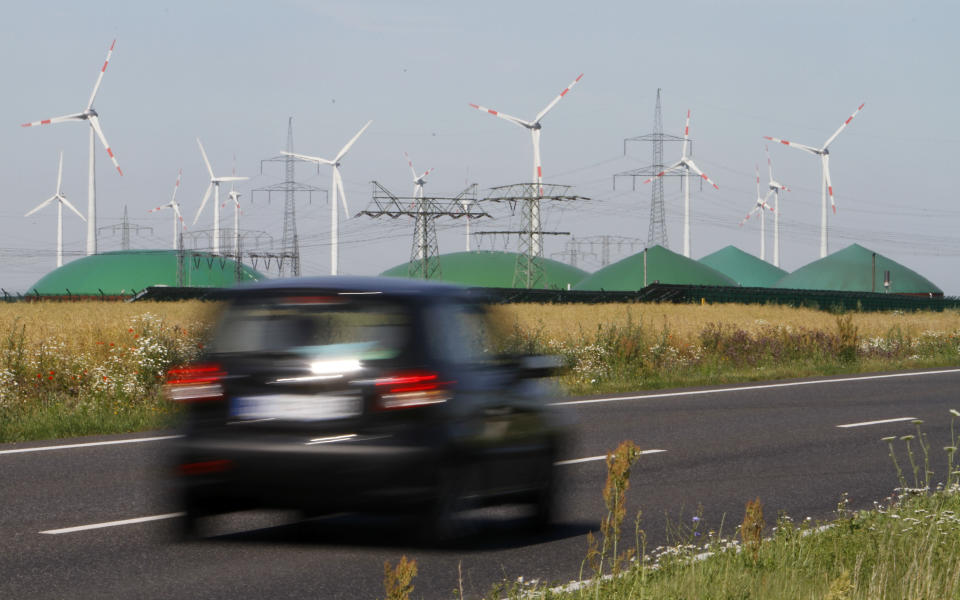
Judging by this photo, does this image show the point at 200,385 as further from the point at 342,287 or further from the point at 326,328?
the point at 342,287

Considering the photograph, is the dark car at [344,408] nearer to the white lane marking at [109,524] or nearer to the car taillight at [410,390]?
the car taillight at [410,390]

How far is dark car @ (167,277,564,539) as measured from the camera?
6.95 m

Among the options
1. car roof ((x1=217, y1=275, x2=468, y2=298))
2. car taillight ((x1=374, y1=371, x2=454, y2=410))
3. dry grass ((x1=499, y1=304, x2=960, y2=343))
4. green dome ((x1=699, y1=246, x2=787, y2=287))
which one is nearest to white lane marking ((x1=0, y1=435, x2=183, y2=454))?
car roof ((x1=217, y1=275, x2=468, y2=298))

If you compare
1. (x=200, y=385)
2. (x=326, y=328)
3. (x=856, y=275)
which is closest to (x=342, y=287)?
(x=326, y=328)

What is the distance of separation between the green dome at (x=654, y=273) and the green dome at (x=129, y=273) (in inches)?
1393

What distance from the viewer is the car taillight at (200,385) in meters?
7.31

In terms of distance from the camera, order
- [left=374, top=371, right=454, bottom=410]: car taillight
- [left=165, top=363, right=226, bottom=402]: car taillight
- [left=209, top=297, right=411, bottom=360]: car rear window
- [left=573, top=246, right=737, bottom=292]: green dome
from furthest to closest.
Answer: [left=573, top=246, right=737, bottom=292]: green dome
[left=165, top=363, right=226, bottom=402]: car taillight
[left=209, top=297, right=411, bottom=360]: car rear window
[left=374, top=371, right=454, bottom=410]: car taillight

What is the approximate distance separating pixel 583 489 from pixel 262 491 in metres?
3.64

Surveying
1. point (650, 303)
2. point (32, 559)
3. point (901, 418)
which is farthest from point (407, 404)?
point (650, 303)

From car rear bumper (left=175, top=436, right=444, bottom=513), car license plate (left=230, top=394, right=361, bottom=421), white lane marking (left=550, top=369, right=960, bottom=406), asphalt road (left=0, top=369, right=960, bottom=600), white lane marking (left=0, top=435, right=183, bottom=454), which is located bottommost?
asphalt road (left=0, top=369, right=960, bottom=600)

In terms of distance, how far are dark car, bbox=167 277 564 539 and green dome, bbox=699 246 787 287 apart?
146460 millimetres

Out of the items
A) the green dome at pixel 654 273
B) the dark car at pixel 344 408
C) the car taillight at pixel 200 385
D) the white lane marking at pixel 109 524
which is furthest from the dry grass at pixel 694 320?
the green dome at pixel 654 273

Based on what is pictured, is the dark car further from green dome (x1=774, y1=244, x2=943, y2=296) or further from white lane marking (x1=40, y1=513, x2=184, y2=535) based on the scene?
green dome (x1=774, y1=244, x2=943, y2=296)

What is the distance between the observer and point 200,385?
7.38m
